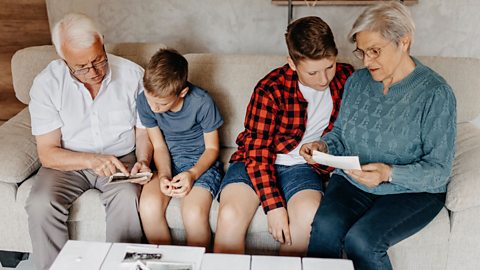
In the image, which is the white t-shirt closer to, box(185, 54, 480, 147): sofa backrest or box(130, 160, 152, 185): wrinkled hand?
box(185, 54, 480, 147): sofa backrest

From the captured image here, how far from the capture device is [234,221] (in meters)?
1.77

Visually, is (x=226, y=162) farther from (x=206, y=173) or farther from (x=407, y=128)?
(x=407, y=128)

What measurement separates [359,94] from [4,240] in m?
1.46

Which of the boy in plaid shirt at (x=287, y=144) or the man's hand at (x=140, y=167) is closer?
the boy in plaid shirt at (x=287, y=144)

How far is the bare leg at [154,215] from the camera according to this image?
1.83 metres

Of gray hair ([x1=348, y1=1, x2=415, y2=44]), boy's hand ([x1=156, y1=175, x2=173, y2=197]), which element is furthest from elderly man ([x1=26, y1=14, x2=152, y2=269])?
Result: gray hair ([x1=348, y1=1, x2=415, y2=44])

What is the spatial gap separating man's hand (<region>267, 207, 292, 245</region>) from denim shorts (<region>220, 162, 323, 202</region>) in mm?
89

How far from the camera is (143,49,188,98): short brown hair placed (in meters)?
1.77

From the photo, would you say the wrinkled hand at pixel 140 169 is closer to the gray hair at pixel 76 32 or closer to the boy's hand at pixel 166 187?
the boy's hand at pixel 166 187

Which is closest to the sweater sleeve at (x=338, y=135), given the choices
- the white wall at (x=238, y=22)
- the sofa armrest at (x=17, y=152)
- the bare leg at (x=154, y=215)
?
the bare leg at (x=154, y=215)

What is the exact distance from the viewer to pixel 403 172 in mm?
1622

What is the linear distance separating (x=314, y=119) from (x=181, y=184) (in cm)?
57

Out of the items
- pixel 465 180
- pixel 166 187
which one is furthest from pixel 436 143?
pixel 166 187

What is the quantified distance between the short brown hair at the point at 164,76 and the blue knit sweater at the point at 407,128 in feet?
2.02
